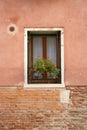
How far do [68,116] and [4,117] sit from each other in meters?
1.71

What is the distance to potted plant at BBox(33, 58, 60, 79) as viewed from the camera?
8.70 m

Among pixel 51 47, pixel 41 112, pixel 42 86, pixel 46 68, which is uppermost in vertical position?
pixel 51 47

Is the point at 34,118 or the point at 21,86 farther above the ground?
the point at 21,86

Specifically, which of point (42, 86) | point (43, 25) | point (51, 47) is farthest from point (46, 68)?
point (43, 25)

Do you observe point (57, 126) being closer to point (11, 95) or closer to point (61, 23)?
point (11, 95)

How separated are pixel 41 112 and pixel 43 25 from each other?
7.69 ft

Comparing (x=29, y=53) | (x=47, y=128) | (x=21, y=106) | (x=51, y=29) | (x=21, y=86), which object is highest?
(x=51, y=29)

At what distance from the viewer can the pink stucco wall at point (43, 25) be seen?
28.9 feet

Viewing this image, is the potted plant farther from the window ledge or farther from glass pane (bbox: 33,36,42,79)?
glass pane (bbox: 33,36,42,79)

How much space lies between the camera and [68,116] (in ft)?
28.6

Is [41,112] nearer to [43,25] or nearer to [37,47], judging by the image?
[37,47]

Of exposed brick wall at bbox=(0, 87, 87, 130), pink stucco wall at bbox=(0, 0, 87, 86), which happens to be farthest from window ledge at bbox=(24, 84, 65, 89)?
pink stucco wall at bbox=(0, 0, 87, 86)

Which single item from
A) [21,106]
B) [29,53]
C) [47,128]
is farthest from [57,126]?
[29,53]

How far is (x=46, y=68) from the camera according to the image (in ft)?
28.7
